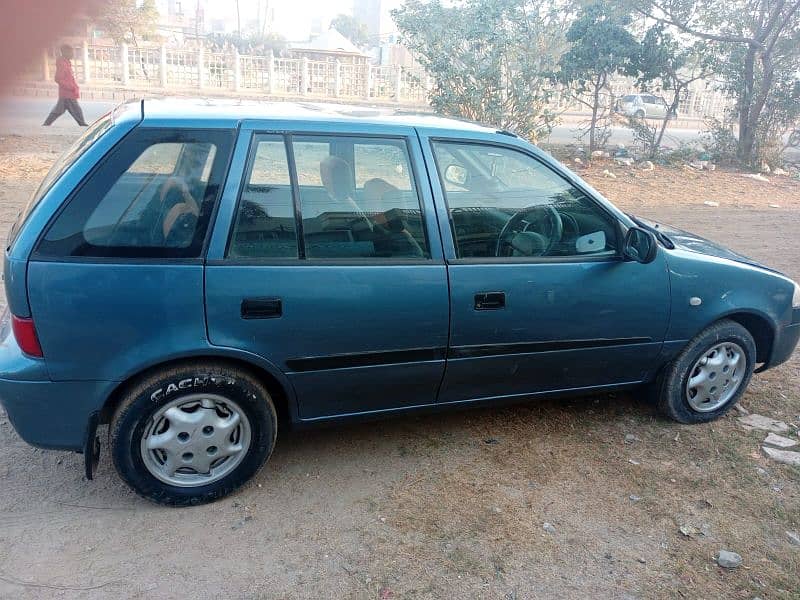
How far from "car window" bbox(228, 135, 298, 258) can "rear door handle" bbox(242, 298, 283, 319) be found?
0.20 meters

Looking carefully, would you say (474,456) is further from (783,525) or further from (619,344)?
(783,525)

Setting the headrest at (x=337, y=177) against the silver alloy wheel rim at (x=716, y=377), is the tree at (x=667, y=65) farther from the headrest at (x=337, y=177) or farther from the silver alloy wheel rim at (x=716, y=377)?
the headrest at (x=337, y=177)

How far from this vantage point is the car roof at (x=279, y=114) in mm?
3051

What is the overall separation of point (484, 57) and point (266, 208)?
11.2 meters

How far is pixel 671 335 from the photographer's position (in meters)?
3.80

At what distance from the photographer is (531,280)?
11.1ft

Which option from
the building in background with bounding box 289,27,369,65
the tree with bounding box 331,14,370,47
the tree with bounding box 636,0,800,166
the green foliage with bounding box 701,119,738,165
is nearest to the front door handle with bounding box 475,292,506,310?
the tree with bounding box 636,0,800,166

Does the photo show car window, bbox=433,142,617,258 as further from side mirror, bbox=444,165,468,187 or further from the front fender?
the front fender

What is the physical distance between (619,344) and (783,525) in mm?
1131

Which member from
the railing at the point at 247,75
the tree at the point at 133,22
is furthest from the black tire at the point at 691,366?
the railing at the point at 247,75

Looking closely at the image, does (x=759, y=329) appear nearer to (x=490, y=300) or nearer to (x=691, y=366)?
(x=691, y=366)

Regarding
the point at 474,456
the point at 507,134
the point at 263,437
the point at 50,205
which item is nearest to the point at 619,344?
the point at 474,456

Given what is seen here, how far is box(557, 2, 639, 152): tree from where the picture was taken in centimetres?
1430

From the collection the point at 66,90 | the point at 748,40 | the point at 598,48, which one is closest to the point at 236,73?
the point at 66,90
